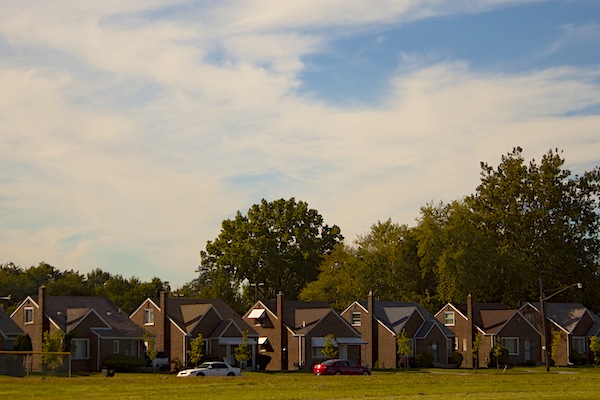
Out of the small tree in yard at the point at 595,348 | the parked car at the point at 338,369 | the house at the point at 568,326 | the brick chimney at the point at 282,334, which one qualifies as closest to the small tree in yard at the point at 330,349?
the brick chimney at the point at 282,334

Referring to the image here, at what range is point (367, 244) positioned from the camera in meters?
115

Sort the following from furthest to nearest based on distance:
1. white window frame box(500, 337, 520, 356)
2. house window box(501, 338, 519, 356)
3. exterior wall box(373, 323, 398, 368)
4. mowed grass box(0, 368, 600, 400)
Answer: house window box(501, 338, 519, 356) → white window frame box(500, 337, 520, 356) → exterior wall box(373, 323, 398, 368) → mowed grass box(0, 368, 600, 400)

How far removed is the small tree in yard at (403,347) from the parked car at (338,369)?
48.8ft

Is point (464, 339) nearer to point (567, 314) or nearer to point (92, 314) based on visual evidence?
point (567, 314)

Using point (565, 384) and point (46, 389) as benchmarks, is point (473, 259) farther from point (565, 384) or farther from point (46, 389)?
point (46, 389)

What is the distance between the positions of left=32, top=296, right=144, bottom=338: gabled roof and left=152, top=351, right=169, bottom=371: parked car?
2496 mm

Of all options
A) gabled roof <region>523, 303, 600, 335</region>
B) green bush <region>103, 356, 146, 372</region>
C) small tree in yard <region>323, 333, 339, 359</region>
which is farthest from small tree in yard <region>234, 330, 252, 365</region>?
gabled roof <region>523, 303, 600, 335</region>

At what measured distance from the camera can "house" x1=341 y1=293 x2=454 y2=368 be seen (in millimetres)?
88625

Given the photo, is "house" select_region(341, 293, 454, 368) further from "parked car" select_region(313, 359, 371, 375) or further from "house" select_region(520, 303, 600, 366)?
"parked car" select_region(313, 359, 371, 375)

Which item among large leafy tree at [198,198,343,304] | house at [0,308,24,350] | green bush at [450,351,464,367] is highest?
large leafy tree at [198,198,343,304]

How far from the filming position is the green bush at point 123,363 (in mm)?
75438

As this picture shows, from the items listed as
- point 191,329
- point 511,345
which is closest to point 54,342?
point 191,329

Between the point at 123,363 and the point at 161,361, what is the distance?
5.51 m

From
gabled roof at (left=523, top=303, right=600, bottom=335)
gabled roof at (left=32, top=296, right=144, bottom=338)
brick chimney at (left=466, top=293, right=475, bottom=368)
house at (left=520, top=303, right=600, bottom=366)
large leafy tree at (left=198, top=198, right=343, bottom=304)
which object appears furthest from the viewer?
large leafy tree at (left=198, top=198, right=343, bottom=304)
